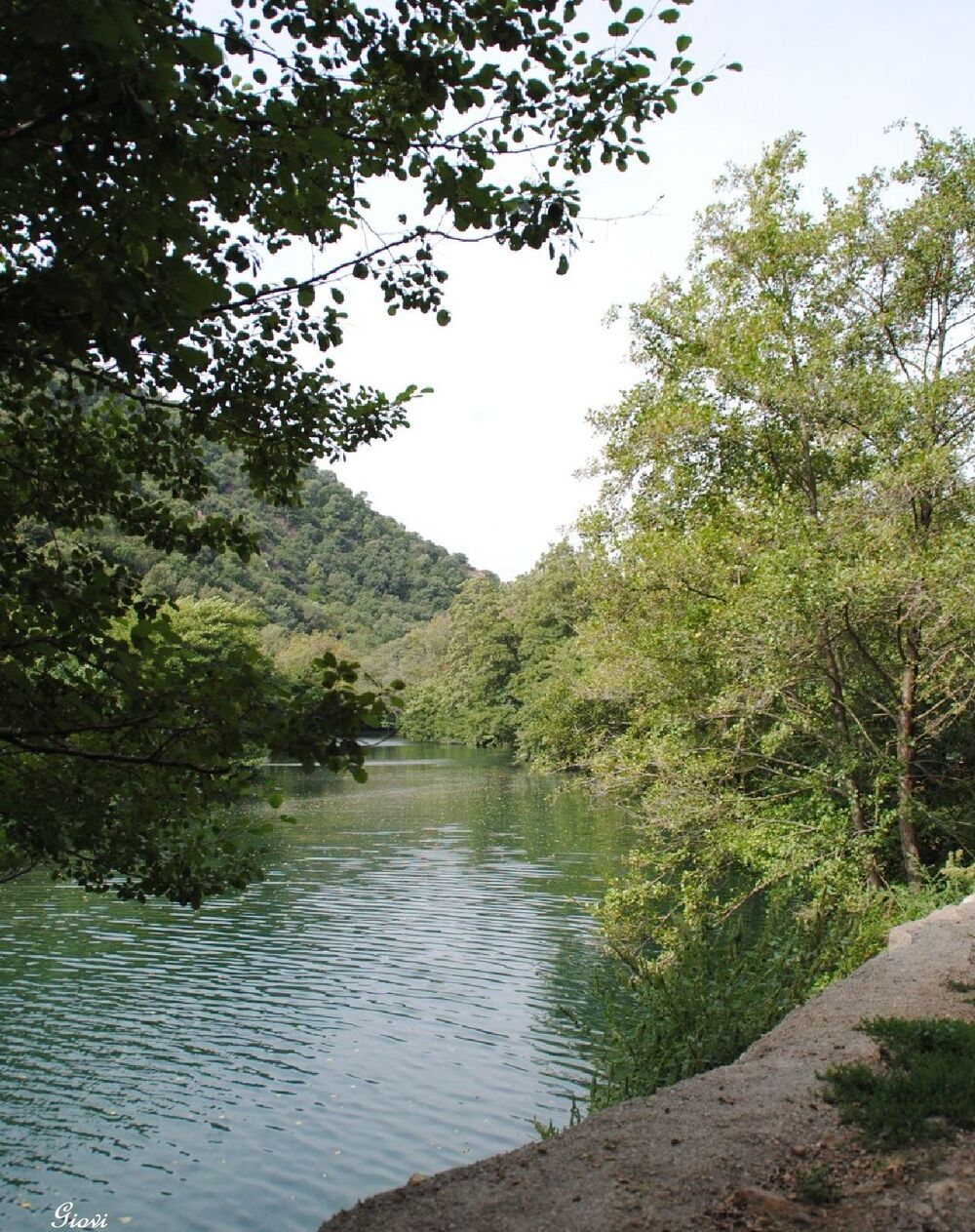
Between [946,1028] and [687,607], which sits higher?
[687,607]

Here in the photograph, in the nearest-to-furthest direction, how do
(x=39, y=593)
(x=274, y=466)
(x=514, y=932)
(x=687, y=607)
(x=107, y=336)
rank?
1. (x=107, y=336)
2. (x=39, y=593)
3. (x=274, y=466)
4. (x=687, y=607)
5. (x=514, y=932)

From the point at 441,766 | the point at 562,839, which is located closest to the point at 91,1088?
the point at 562,839

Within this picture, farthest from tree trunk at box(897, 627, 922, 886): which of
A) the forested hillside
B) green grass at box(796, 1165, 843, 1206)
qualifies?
the forested hillside

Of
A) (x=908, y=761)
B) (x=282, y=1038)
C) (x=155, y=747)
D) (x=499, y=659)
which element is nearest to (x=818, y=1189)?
(x=155, y=747)

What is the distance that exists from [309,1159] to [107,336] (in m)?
8.25

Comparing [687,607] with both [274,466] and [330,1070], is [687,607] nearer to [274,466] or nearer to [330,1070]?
[330,1070]

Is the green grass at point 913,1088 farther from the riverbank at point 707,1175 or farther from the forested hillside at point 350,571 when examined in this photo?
the forested hillside at point 350,571

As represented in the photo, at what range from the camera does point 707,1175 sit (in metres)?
4.68

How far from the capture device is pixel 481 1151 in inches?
356

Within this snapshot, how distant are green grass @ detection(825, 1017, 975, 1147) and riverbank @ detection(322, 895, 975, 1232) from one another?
116mm

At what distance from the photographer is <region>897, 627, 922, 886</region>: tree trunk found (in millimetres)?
13820

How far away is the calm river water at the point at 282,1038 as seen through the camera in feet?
28.2

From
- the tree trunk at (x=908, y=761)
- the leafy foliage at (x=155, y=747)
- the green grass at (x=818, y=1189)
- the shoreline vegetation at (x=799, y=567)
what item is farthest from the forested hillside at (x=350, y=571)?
the green grass at (x=818, y=1189)

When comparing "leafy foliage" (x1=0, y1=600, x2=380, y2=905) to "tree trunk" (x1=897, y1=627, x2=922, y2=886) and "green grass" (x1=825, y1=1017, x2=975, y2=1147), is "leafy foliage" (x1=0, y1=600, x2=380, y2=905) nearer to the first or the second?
"green grass" (x1=825, y1=1017, x2=975, y2=1147)
